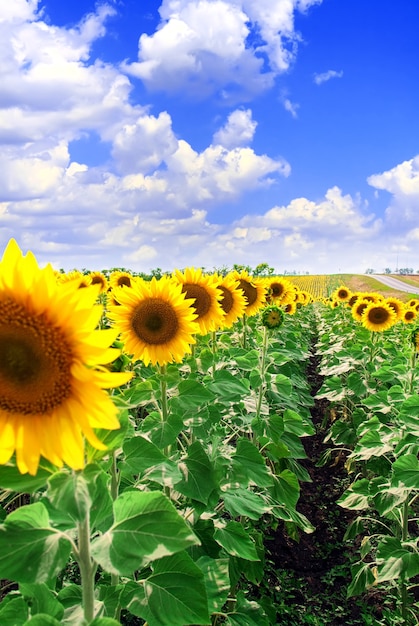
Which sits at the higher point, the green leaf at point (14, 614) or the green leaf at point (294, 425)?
the green leaf at point (14, 614)

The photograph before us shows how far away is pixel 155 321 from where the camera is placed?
11.1ft

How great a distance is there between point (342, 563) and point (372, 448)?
1.48 m

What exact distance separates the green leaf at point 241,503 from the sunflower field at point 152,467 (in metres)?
0.01

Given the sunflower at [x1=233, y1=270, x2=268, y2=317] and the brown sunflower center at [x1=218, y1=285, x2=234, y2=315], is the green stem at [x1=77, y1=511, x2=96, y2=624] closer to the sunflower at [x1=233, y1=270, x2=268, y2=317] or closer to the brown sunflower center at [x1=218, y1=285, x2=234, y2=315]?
the brown sunflower center at [x1=218, y1=285, x2=234, y2=315]

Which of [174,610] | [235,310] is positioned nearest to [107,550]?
[174,610]

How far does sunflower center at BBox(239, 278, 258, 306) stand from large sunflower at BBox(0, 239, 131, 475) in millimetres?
5345

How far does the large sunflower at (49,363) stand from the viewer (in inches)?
51.3

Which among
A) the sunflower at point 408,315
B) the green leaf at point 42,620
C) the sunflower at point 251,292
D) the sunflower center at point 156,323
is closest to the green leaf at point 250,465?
the sunflower center at point 156,323

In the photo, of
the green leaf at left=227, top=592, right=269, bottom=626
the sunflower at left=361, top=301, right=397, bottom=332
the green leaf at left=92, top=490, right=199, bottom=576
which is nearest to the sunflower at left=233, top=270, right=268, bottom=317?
the sunflower at left=361, top=301, right=397, bottom=332

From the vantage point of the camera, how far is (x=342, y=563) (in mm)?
5391

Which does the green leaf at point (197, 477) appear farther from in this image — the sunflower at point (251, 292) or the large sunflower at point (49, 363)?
the sunflower at point (251, 292)

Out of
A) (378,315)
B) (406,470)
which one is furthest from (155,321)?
(378,315)

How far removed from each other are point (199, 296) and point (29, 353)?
Result: 319 cm

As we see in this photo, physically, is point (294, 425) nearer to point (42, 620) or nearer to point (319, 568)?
point (319, 568)
